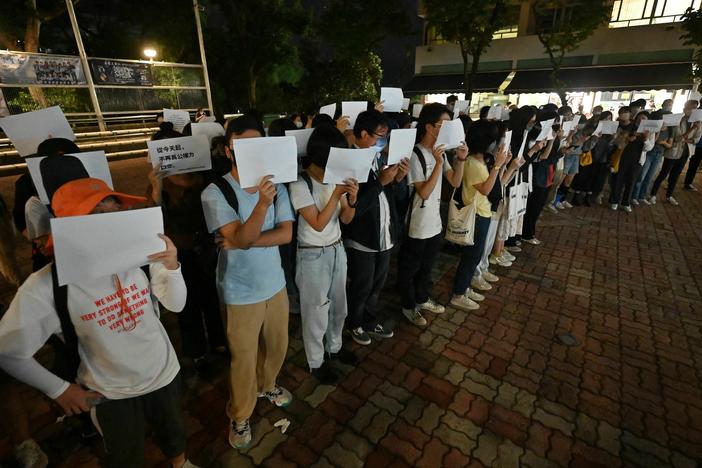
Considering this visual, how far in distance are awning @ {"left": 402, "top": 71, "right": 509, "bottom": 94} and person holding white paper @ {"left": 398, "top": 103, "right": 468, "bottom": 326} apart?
68.7 ft

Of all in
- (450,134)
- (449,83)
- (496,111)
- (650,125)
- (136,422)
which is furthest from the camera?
(449,83)

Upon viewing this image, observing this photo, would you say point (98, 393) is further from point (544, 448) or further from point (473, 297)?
point (473, 297)

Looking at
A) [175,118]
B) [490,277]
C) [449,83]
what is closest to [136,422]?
[175,118]

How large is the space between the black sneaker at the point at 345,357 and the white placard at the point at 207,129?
7.43ft

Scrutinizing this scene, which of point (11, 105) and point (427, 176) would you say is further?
point (11, 105)

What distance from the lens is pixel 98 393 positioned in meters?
1.63

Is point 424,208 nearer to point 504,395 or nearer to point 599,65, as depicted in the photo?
point 504,395

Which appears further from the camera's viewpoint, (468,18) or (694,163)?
(468,18)

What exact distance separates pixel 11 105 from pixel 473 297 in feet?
44.5

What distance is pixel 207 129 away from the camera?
3.34 metres

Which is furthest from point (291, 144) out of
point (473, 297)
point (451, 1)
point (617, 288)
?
point (451, 1)

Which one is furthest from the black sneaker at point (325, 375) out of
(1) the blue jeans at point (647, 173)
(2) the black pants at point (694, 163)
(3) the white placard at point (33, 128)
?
(2) the black pants at point (694, 163)

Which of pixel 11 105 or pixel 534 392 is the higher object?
pixel 11 105

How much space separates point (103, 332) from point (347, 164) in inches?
62.1
